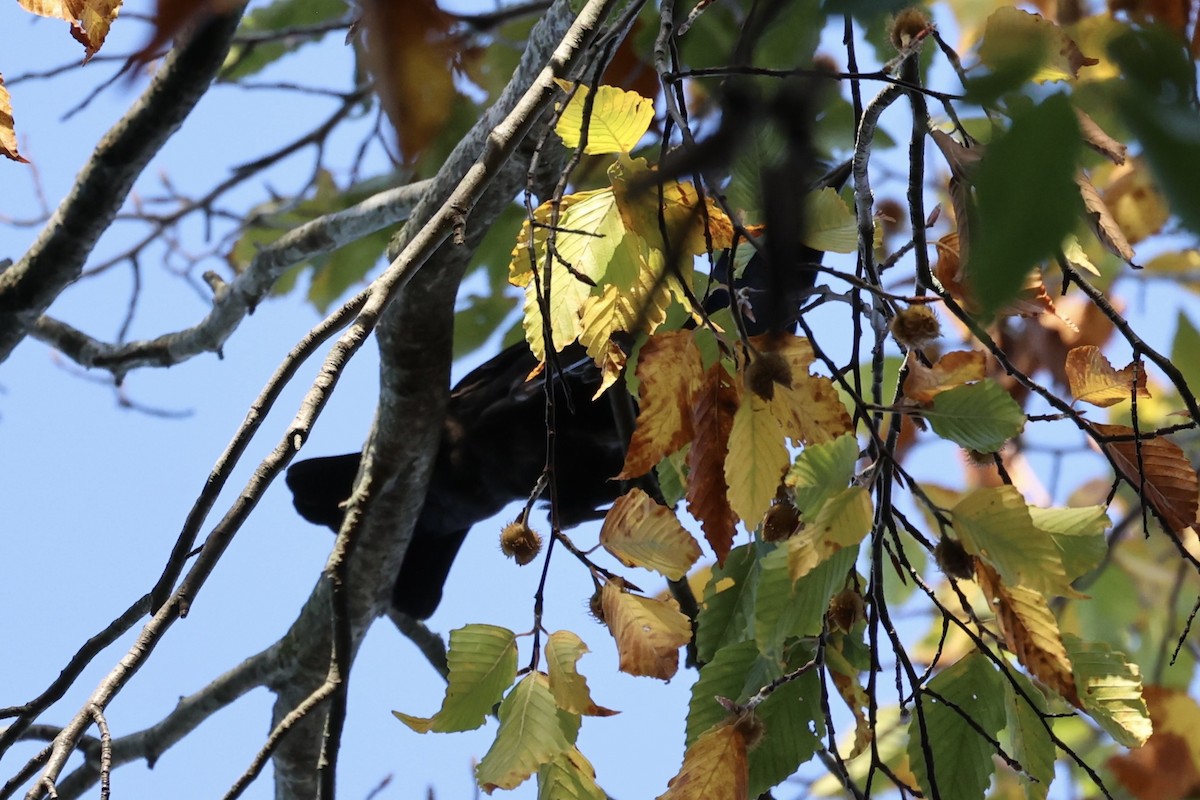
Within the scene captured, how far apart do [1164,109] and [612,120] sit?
2.30 ft

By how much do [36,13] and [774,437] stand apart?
2.91 feet

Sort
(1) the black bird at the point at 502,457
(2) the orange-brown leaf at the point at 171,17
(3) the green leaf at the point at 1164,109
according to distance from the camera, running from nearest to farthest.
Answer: (3) the green leaf at the point at 1164,109 < (2) the orange-brown leaf at the point at 171,17 < (1) the black bird at the point at 502,457

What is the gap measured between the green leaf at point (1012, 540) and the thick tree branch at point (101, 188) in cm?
135

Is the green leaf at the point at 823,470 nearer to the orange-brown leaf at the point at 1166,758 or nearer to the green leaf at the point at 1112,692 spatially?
the green leaf at the point at 1112,692

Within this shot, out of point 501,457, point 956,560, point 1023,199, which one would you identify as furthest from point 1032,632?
point 501,457

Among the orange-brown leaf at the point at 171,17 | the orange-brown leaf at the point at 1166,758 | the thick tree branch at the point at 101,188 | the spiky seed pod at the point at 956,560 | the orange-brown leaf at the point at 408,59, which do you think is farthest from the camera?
the orange-brown leaf at the point at 1166,758

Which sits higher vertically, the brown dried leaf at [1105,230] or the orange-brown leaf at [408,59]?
the brown dried leaf at [1105,230]

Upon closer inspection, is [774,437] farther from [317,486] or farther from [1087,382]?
[317,486]

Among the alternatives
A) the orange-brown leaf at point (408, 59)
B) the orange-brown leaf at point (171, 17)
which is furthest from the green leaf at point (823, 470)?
the orange-brown leaf at point (171, 17)

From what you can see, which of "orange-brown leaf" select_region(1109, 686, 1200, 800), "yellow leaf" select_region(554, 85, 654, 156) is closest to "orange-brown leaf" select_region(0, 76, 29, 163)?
"yellow leaf" select_region(554, 85, 654, 156)

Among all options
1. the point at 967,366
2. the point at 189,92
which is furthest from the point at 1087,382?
the point at 189,92

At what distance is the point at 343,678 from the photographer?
1.19m

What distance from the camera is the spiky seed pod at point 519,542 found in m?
1.21

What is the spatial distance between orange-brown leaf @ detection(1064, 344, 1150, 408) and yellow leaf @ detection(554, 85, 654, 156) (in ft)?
1.66
